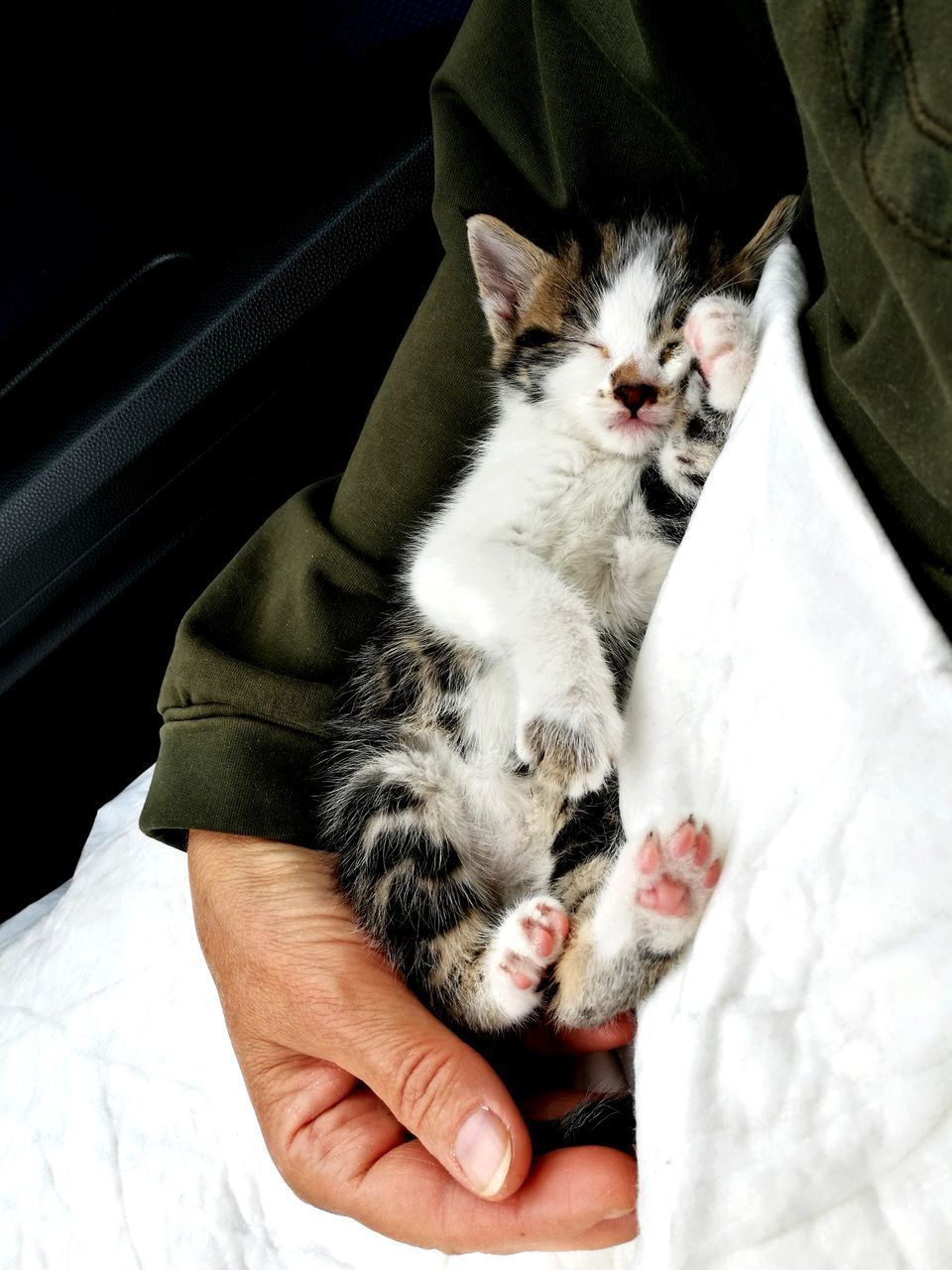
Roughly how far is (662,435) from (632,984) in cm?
59

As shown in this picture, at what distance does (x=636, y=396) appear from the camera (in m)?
1.05

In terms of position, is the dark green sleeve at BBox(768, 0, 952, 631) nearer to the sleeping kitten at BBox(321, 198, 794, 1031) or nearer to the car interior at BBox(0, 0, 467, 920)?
the sleeping kitten at BBox(321, 198, 794, 1031)

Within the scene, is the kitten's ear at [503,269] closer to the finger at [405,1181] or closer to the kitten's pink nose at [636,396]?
the kitten's pink nose at [636,396]

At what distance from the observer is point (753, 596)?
2.43 feet

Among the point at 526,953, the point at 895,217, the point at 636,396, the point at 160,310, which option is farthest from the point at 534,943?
the point at 160,310

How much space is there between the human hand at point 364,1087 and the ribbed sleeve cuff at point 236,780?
0.04m

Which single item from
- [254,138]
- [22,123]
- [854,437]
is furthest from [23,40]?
[854,437]

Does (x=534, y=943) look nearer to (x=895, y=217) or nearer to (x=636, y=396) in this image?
(x=636, y=396)

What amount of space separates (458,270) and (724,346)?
1.56 feet

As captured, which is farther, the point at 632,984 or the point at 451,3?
the point at 451,3

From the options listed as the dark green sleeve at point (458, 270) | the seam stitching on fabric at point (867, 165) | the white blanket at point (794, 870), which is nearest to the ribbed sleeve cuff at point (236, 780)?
the dark green sleeve at point (458, 270)

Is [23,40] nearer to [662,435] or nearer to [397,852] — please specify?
[662,435]

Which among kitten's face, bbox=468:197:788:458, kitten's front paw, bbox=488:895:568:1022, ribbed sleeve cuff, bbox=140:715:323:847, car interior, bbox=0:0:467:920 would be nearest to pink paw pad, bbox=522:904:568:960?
kitten's front paw, bbox=488:895:568:1022

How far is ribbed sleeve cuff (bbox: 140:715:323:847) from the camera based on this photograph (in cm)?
118
